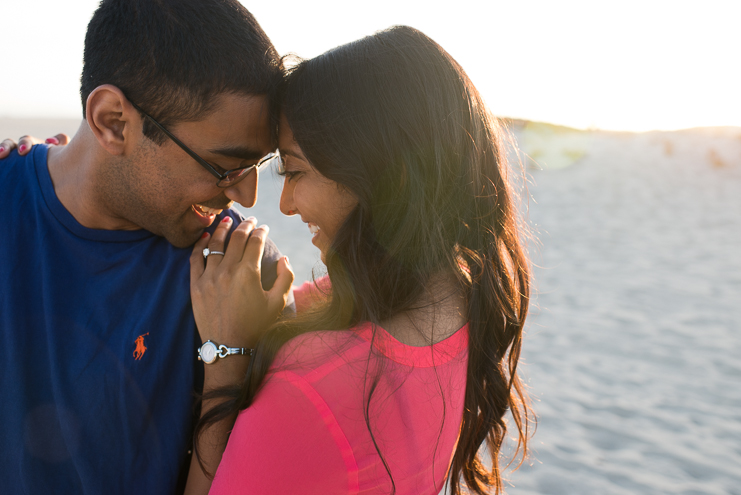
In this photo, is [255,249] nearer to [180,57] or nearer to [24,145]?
[180,57]

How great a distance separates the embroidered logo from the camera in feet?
6.09

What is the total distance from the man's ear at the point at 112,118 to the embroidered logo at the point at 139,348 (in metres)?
0.71

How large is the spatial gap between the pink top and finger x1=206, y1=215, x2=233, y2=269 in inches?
25.2

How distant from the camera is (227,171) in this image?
211 centimetres

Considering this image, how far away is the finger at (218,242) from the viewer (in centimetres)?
199

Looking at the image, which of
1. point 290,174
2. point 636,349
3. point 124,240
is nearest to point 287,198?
point 290,174

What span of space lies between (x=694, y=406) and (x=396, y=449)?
4.27 metres

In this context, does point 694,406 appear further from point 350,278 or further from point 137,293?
point 137,293

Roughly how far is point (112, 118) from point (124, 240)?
18.3 inches

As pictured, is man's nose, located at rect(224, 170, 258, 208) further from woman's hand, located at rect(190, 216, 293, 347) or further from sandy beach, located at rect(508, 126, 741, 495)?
sandy beach, located at rect(508, 126, 741, 495)

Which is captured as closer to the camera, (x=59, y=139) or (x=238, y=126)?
(x=238, y=126)

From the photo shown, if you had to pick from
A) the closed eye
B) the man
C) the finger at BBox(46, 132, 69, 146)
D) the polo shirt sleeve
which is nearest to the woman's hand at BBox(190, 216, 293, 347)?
the man

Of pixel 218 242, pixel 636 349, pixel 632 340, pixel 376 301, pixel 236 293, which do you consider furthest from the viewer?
pixel 632 340

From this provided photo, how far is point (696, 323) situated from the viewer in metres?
6.34
